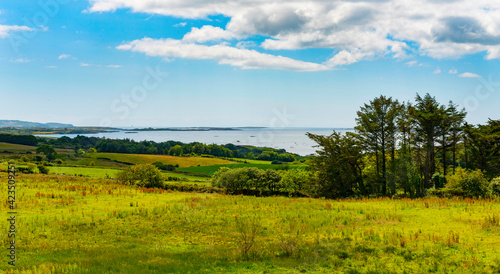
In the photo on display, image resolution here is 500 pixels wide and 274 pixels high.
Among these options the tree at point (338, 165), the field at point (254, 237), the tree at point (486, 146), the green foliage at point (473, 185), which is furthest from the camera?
the tree at point (486, 146)

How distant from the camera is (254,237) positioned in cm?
1479

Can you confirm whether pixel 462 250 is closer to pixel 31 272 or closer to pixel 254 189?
pixel 31 272

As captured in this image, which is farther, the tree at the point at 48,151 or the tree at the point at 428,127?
the tree at the point at 48,151

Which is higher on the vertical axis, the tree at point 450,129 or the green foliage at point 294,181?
the tree at point 450,129

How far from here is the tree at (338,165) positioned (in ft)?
126

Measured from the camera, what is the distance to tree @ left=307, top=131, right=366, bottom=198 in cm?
3850

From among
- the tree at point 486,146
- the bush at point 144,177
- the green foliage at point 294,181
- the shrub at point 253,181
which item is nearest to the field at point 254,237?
the bush at point 144,177

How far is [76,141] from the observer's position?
422 feet

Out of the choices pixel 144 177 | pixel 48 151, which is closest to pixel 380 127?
pixel 144 177

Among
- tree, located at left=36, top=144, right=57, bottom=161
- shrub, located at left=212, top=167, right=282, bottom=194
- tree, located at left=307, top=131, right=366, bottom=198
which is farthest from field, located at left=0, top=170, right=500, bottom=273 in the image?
tree, located at left=36, top=144, right=57, bottom=161

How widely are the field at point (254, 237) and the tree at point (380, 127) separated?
57.5 ft

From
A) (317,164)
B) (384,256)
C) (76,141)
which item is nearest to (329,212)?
(384,256)

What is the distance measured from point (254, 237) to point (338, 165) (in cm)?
2592

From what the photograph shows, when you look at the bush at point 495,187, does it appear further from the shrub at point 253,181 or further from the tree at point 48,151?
the tree at point 48,151
